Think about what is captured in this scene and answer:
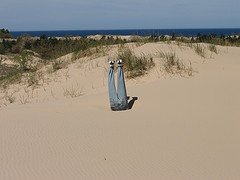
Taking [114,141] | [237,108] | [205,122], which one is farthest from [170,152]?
[237,108]

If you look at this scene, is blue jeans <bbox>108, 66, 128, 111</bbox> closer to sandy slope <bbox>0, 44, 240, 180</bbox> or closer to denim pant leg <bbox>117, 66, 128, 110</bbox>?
denim pant leg <bbox>117, 66, 128, 110</bbox>

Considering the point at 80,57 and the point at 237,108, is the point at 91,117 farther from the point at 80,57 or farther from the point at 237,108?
the point at 80,57

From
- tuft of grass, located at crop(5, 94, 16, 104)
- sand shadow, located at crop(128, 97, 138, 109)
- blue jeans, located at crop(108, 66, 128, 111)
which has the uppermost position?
blue jeans, located at crop(108, 66, 128, 111)

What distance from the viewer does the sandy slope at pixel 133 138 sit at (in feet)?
8.81

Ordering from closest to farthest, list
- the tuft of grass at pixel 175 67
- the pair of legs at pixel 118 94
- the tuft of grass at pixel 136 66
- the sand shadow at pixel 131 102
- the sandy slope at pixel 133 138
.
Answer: the sandy slope at pixel 133 138 → the pair of legs at pixel 118 94 → the sand shadow at pixel 131 102 → the tuft of grass at pixel 175 67 → the tuft of grass at pixel 136 66

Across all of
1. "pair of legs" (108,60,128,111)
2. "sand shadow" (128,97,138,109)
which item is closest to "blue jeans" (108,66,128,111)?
"pair of legs" (108,60,128,111)

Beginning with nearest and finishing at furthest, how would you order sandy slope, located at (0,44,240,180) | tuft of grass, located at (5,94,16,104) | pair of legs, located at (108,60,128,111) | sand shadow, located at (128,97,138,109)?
sandy slope, located at (0,44,240,180)
pair of legs, located at (108,60,128,111)
sand shadow, located at (128,97,138,109)
tuft of grass, located at (5,94,16,104)

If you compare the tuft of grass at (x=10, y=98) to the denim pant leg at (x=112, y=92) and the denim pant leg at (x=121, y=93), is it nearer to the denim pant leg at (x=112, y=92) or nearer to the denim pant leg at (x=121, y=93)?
the denim pant leg at (x=112, y=92)

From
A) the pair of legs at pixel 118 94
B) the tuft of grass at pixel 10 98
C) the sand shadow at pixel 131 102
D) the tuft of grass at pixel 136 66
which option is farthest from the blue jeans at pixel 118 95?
the tuft of grass at pixel 10 98

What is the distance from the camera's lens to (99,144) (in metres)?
3.32

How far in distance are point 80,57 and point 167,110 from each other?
636 cm

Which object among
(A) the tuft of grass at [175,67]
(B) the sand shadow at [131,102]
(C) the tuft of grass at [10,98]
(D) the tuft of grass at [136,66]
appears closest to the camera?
(B) the sand shadow at [131,102]

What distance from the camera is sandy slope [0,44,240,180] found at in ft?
8.81

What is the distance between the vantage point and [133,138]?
3.57 meters
